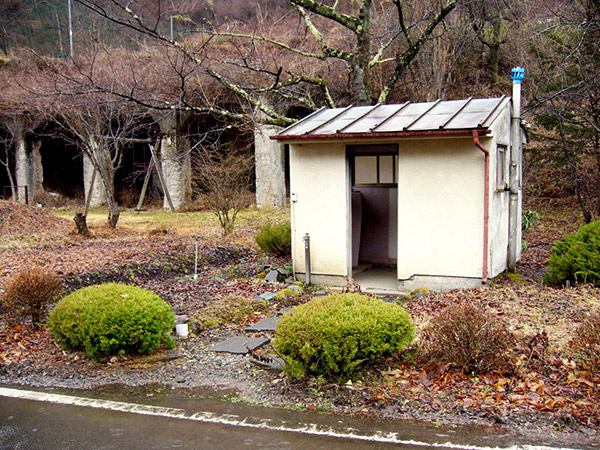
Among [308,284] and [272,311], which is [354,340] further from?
[308,284]

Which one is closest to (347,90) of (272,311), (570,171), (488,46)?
(488,46)

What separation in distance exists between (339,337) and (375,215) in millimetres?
6722

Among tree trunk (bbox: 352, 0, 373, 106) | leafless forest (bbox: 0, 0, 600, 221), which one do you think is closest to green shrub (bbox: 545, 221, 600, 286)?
leafless forest (bbox: 0, 0, 600, 221)

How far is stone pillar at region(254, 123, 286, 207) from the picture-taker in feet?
71.3

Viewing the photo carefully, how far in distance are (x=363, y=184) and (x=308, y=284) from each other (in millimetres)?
2835

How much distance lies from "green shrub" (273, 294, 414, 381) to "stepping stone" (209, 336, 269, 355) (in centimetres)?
112

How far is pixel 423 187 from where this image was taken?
29.9ft

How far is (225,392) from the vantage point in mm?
5293

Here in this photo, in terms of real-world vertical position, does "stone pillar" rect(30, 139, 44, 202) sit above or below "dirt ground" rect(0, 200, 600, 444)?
above

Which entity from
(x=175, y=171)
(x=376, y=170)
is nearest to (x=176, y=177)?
(x=175, y=171)

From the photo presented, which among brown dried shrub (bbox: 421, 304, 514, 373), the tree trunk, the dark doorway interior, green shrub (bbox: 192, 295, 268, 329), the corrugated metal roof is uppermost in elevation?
the tree trunk

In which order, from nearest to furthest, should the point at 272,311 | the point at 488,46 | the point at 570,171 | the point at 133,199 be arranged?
the point at 272,311
the point at 570,171
the point at 488,46
the point at 133,199

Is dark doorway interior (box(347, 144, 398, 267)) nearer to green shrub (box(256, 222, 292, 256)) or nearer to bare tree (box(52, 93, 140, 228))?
green shrub (box(256, 222, 292, 256))

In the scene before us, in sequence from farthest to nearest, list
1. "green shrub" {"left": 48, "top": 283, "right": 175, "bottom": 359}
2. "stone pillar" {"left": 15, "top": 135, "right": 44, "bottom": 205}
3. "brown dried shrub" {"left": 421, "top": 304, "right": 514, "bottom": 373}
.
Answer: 1. "stone pillar" {"left": 15, "top": 135, "right": 44, "bottom": 205}
2. "green shrub" {"left": 48, "top": 283, "right": 175, "bottom": 359}
3. "brown dried shrub" {"left": 421, "top": 304, "right": 514, "bottom": 373}
